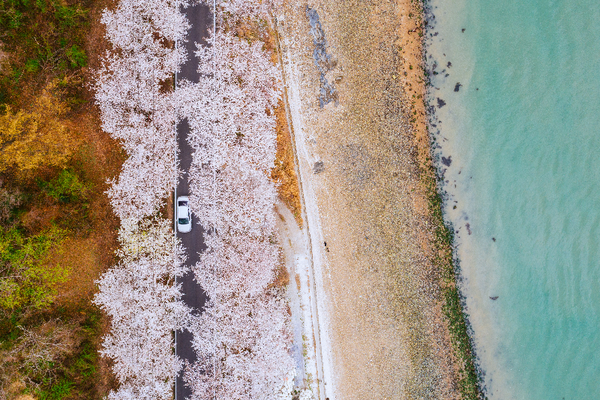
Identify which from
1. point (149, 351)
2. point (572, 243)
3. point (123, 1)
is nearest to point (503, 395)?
point (572, 243)

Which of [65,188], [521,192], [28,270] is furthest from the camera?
[521,192]

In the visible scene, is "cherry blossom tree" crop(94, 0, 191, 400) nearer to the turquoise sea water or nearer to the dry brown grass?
the dry brown grass

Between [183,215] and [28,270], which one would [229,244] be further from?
[28,270]

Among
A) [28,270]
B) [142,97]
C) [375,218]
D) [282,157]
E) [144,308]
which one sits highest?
[142,97]

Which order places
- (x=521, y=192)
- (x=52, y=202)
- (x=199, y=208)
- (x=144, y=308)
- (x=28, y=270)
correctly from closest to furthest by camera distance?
1. (x=28, y=270)
2. (x=52, y=202)
3. (x=144, y=308)
4. (x=199, y=208)
5. (x=521, y=192)

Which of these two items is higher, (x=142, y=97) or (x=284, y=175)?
(x=142, y=97)

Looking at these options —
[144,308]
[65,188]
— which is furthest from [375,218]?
[65,188]

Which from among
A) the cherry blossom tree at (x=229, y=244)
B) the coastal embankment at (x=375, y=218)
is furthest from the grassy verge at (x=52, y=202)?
the coastal embankment at (x=375, y=218)
